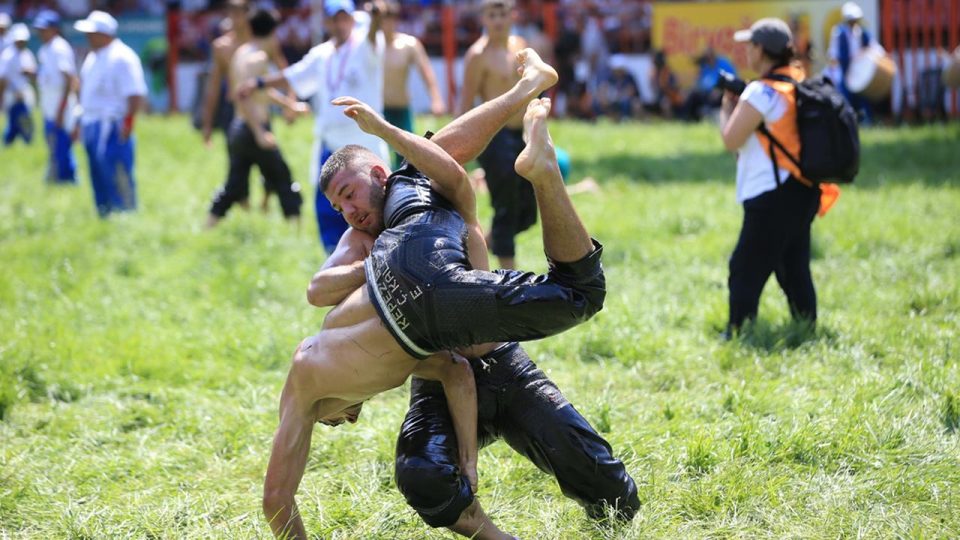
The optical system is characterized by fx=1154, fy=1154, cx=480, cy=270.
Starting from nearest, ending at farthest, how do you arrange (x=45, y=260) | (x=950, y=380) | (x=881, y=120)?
(x=950, y=380) → (x=45, y=260) → (x=881, y=120)

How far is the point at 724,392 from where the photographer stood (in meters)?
5.16

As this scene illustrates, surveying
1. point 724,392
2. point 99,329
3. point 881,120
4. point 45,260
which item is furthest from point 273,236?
point 881,120

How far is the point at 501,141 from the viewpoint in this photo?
762 centimetres

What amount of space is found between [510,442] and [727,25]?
14.7 meters

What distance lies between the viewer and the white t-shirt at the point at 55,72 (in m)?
13.6

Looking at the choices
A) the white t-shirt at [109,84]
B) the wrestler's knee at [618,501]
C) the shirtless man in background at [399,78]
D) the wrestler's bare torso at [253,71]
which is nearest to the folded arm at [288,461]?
the wrestler's knee at [618,501]

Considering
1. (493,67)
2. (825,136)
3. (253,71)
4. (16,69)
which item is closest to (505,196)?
(493,67)

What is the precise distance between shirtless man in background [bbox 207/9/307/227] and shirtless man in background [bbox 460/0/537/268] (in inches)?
94.4

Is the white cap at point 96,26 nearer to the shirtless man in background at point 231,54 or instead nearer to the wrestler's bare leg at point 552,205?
the shirtless man in background at point 231,54

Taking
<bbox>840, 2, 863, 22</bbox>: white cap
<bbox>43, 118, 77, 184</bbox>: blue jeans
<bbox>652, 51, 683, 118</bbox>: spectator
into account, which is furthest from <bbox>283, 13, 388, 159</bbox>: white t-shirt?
<bbox>652, 51, 683, 118</bbox>: spectator

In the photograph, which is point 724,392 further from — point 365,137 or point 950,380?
point 365,137

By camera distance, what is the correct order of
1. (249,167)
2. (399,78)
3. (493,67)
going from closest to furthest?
(493,67)
(399,78)
(249,167)

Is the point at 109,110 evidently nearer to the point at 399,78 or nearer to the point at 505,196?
the point at 399,78

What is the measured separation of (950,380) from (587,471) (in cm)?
213
